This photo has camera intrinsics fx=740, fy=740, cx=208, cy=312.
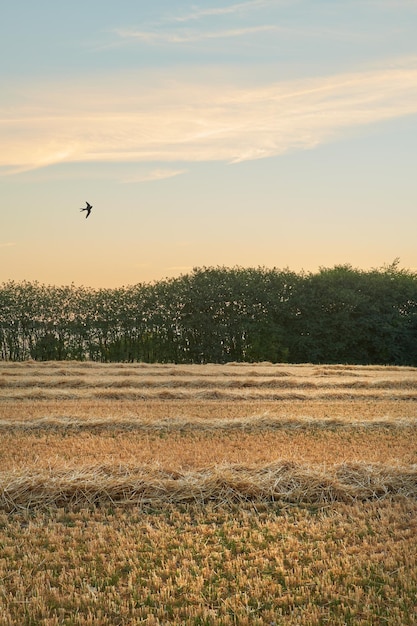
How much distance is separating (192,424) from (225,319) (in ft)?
55.1

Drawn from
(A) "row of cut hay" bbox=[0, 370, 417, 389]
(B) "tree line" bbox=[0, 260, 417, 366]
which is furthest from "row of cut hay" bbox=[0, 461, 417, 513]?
(B) "tree line" bbox=[0, 260, 417, 366]

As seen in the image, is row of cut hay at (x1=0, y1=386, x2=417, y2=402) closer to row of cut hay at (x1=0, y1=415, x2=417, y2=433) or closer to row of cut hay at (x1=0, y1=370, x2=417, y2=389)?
row of cut hay at (x1=0, y1=370, x2=417, y2=389)

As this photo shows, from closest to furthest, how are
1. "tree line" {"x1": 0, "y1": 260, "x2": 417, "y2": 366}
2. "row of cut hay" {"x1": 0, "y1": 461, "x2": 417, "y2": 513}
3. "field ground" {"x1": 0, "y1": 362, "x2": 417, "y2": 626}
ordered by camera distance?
"field ground" {"x1": 0, "y1": 362, "x2": 417, "y2": 626} < "row of cut hay" {"x1": 0, "y1": 461, "x2": 417, "y2": 513} < "tree line" {"x1": 0, "y1": 260, "x2": 417, "y2": 366}

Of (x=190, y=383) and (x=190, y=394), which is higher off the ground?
(x=190, y=383)

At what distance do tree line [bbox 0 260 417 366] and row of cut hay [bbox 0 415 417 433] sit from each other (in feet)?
48.1

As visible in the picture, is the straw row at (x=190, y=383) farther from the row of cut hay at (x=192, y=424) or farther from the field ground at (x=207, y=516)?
the row of cut hay at (x=192, y=424)

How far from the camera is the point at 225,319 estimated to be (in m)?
27.5

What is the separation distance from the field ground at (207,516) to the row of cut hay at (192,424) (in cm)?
3

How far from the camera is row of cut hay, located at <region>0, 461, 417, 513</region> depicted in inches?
273

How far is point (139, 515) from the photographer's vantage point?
21.6 feet

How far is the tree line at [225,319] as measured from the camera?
84.5 feet

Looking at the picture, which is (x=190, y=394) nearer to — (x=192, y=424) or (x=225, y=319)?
(x=192, y=424)

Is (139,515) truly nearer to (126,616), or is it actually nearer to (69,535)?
(69,535)

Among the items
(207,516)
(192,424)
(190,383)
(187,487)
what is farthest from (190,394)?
(207,516)
